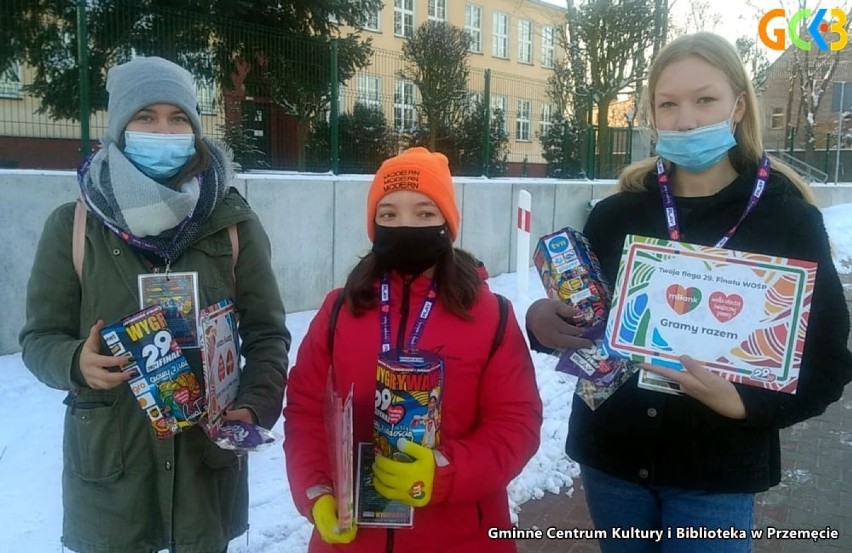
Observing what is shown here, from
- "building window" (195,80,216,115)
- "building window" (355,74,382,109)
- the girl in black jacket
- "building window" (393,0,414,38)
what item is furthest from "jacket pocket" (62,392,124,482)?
"building window" (393,0,414,38)

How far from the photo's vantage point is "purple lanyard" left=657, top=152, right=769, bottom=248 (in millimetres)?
1886

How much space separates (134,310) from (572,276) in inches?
51.9

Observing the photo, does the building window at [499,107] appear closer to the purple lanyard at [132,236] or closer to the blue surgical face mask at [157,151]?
the blue surgical face mask at [157,151]

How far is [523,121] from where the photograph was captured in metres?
13.4

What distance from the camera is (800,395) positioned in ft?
5.95

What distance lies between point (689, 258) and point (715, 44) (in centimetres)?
67

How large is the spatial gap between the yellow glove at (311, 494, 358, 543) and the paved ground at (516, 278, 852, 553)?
80.9 inches

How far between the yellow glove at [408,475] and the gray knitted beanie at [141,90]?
1.35m

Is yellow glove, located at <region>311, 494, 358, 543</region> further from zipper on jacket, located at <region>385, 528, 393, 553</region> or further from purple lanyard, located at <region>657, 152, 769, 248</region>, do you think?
purple lanyard, located at <region>657, 152, 769, 248</region>

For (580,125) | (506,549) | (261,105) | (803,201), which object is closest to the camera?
(803,201)

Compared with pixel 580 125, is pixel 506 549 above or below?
below

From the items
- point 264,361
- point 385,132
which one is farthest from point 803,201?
point 385,132

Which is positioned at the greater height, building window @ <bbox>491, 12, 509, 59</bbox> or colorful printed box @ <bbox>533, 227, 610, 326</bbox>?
building window @ <bbox>491, 12, 509, 59</bbox>

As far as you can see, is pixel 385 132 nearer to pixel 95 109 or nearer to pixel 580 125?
pixel 95 109
